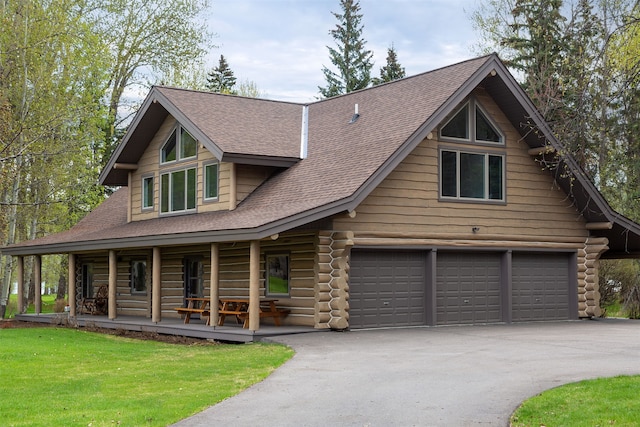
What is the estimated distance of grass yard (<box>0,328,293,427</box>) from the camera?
9.94m

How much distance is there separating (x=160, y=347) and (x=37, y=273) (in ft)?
38.8

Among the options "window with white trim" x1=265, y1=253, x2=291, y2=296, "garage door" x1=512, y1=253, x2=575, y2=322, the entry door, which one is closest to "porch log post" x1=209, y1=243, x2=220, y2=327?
"window with white trim" x1=265, y1=253, x2=291, y2=296

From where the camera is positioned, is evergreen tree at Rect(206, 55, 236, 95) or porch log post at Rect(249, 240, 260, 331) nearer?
porch log post at Rect(249, 240, 260, 331)

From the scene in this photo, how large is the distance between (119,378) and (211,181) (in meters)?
11.0

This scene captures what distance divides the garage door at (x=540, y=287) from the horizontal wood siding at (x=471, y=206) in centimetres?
74

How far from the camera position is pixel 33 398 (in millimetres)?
11289

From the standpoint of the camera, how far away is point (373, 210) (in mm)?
20375

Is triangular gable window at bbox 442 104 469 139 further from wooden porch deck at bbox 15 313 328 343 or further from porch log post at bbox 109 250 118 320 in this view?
porch log post at bbox 109 250 118 320

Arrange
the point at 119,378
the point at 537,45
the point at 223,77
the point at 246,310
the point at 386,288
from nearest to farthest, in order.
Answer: the point at 119,378 < the point at 386,288 < the point at 246,310 < the point at 537,45 < the point at 223,77

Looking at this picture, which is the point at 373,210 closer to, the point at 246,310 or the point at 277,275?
the point at 277,275

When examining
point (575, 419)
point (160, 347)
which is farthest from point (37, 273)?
point (575, 419)

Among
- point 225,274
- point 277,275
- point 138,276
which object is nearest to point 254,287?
point 277,275

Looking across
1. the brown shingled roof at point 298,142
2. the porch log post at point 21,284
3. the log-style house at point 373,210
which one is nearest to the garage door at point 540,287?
the log-style house at point 373,210

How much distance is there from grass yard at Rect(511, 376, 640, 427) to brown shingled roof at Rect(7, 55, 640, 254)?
8429 mm
